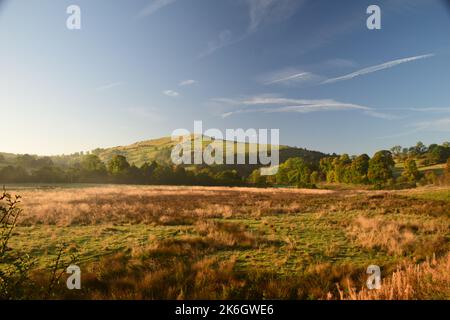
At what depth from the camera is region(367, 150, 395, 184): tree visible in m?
57.5

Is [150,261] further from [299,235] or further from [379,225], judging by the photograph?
[379,225]

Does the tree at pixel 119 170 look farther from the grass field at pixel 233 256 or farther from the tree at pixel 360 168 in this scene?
the tree at pixel 360 168

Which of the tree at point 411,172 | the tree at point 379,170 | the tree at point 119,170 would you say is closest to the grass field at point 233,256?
the tree at point 379,170

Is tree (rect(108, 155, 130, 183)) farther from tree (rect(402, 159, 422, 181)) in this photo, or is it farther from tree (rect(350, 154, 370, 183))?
tree (rect(402, 159, 422, 181))

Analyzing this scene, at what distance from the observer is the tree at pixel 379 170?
57.5 m

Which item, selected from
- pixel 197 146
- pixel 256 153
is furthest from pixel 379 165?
pixel 197 146

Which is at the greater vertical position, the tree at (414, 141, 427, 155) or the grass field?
the tree at (414, 141, 427, 155)

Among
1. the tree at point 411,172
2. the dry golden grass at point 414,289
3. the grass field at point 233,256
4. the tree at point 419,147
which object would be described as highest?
the tree at point 419,147

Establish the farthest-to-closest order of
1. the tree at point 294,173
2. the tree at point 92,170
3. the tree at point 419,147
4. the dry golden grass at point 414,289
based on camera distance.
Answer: the tree at point 419,147 < the tree at point 294,173 < the tree at point 92,170 < the dry golden grass at point 414,289

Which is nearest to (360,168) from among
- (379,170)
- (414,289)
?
(379,170)

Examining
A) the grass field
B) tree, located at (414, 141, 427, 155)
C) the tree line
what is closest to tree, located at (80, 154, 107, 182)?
the tree line

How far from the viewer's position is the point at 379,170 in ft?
190

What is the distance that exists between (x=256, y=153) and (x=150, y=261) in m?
89.2
